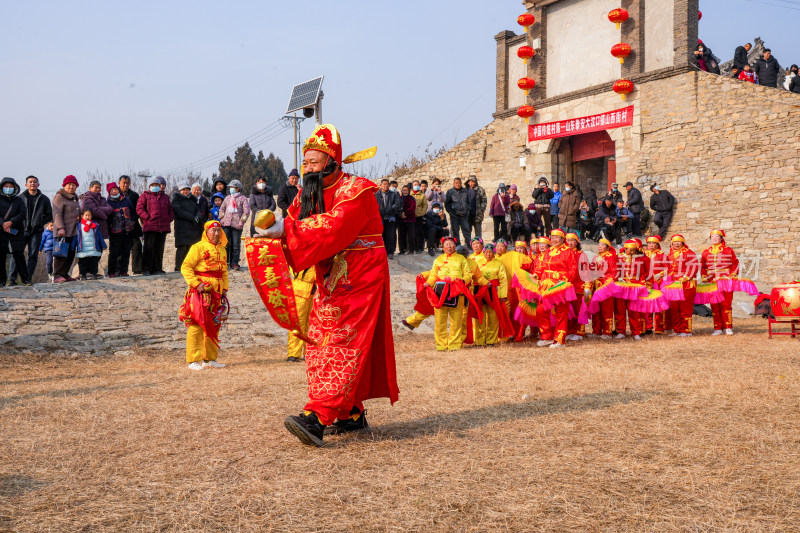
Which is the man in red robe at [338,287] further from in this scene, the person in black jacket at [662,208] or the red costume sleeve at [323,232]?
the person in black jacket at [662,208]

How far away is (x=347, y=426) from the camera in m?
4.42

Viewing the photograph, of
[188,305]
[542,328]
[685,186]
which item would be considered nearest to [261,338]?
[188,305]

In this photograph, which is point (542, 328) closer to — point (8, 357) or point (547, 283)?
point (547, 283)

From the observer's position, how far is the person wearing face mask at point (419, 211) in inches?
577

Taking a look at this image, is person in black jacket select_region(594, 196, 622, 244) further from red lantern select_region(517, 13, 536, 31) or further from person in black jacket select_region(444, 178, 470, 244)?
red lantern select_region(517, 13, 536, 31)

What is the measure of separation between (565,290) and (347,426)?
229 inches

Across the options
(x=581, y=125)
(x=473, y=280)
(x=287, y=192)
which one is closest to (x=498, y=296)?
(x=473, y=280)

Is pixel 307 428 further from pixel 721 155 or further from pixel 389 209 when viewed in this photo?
pixel 721 155

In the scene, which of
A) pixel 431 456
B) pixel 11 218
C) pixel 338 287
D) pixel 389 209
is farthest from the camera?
pixel 389 209

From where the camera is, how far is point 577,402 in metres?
5.32

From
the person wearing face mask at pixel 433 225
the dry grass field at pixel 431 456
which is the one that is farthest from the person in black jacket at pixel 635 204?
the dry grass field at pixel 431 456

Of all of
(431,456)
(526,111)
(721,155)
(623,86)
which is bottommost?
(431,456)

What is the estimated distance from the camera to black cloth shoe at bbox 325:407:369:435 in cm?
440

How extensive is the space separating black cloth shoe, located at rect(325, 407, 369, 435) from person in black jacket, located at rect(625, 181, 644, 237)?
15.0m
